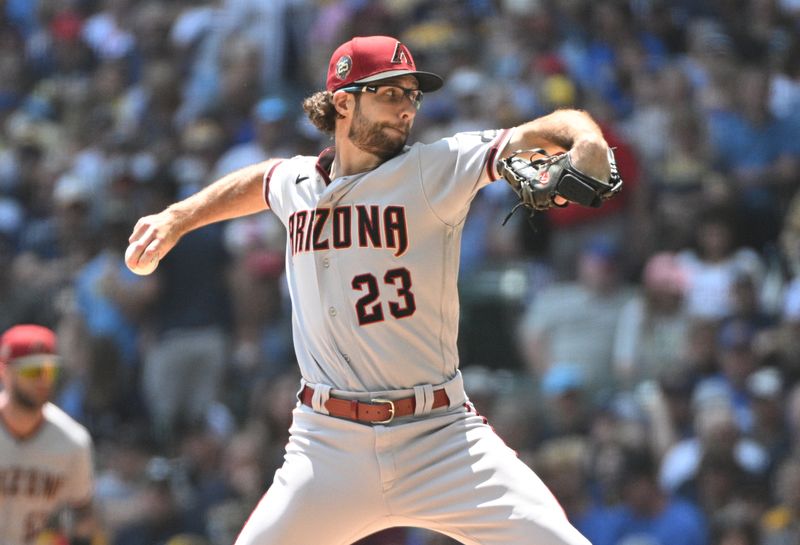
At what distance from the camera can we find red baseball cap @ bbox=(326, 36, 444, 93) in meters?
4.65

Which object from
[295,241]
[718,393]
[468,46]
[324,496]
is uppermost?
[468,46]

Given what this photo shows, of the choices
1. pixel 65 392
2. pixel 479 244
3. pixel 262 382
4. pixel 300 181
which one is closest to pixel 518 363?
pixel 479 244

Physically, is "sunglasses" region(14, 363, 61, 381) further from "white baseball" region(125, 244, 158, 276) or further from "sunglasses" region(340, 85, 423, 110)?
"sunglasses" region(340, 85, 423, 110)

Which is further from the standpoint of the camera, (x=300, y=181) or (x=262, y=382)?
(x=262, y=382)

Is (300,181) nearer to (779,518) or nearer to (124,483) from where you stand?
(779,518)

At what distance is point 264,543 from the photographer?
4.45m

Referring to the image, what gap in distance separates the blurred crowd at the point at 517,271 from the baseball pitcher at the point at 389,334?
3627 mm

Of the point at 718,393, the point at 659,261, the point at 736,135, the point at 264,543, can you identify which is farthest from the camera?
the point at 736,135

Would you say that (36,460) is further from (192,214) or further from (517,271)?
(517,271)

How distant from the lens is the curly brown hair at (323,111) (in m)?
4.90

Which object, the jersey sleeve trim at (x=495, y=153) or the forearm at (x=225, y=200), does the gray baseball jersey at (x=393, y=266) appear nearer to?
the jersey sleeve trim at (x=495, y=153)

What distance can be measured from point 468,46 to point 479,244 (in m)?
2.04

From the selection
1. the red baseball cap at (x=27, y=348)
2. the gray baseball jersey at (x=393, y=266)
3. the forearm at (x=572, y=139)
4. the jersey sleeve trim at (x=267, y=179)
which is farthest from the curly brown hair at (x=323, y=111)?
the red baseball cap at (x=27, y=348)

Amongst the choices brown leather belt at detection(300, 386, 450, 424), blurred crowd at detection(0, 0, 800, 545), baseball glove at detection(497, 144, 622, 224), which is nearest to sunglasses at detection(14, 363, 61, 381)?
blurred crowd at detection(0, 0, 800, 545)
